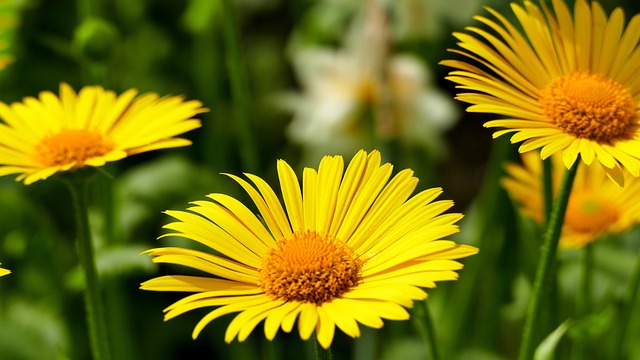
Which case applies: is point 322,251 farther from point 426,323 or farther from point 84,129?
point 84,129

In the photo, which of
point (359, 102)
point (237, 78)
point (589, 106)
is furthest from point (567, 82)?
point (359, 102)

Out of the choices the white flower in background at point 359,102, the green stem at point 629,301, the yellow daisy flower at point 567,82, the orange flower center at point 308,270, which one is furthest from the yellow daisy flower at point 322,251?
the white flower in background at point 359,102

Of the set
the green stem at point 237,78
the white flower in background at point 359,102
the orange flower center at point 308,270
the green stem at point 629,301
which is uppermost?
the white flower in background at point 359,102

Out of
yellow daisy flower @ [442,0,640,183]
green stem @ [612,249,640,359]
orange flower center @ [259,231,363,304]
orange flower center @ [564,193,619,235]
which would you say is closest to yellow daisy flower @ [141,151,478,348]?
orange flower center @ [259,231,363,304]

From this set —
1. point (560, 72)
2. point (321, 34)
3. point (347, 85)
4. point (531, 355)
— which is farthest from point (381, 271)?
point (321, 34)

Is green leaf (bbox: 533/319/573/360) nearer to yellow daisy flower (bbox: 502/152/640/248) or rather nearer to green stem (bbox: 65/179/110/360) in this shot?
yellow daisy flower (bbox: 502/152/640/248)

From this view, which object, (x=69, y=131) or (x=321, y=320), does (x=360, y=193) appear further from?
(x=69, y=131)

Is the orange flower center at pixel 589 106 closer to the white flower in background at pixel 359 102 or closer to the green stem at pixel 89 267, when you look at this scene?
the green stem at pixel 89 267
